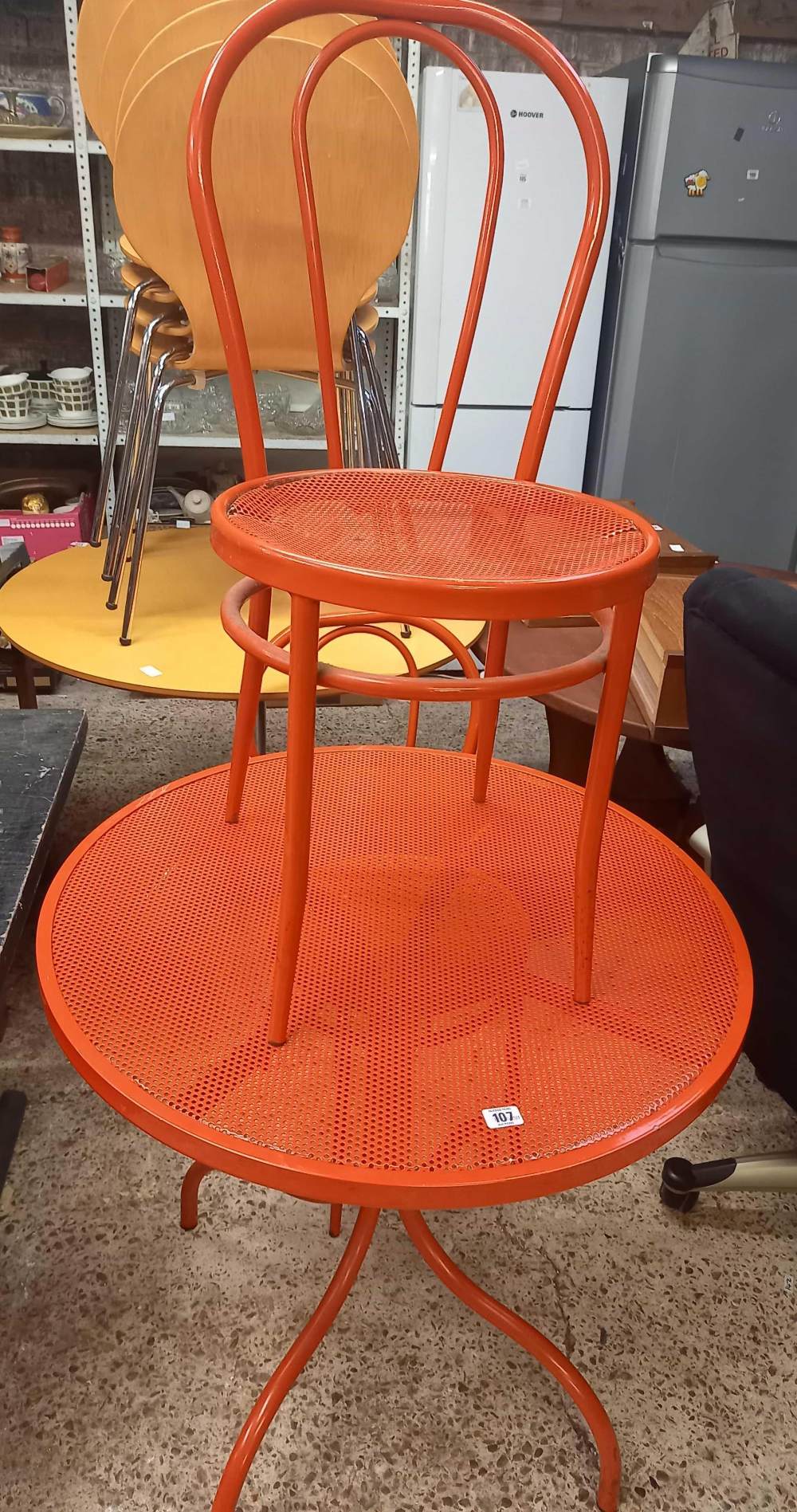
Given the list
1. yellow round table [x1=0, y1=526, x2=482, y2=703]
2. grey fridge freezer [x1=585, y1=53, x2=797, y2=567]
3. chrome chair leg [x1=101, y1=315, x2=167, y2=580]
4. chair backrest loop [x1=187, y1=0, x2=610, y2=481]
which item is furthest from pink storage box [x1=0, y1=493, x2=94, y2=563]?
chair backrest loop [x1=187, y1=0, x2=610, y2=481]

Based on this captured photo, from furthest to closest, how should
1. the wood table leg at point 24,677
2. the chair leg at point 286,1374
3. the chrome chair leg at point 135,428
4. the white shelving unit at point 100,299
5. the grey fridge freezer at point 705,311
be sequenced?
the grey fridge freezer at point 705,311 → the white shelving unit at point 100,299 → the wood table leg at point 24,677 → the chrome chair leg at point 135,428 → the chair leg at point 286,1374

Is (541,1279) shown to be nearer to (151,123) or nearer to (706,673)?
(706,673)

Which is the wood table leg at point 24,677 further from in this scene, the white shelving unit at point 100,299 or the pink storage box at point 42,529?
the white shelving unit at point 100,299

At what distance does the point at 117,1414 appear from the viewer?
1.03 metres

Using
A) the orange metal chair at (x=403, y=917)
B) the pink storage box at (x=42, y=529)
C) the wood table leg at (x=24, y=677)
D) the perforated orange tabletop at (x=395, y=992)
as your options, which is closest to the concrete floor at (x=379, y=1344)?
Result: the orange metal chair at (x=403, y=917)

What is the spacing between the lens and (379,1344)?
1.12 metres

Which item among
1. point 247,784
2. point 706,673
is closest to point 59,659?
point 247,784

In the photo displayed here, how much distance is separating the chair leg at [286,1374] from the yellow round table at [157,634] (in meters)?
0.80

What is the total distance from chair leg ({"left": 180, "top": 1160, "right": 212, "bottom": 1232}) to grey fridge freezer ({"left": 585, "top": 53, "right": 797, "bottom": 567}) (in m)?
2.80

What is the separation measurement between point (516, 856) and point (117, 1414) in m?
0.75

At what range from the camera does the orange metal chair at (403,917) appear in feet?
2.02

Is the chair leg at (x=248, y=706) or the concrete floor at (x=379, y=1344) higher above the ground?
the chair leg at (x=248, y=706)

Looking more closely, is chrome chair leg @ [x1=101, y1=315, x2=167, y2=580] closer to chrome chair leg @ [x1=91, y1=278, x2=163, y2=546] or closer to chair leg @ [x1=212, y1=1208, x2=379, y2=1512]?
chrome chair leg @ [x1=91, y1=278, x2=163, y2=546]

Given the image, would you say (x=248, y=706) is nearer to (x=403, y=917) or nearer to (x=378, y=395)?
(x=403, y=917)
